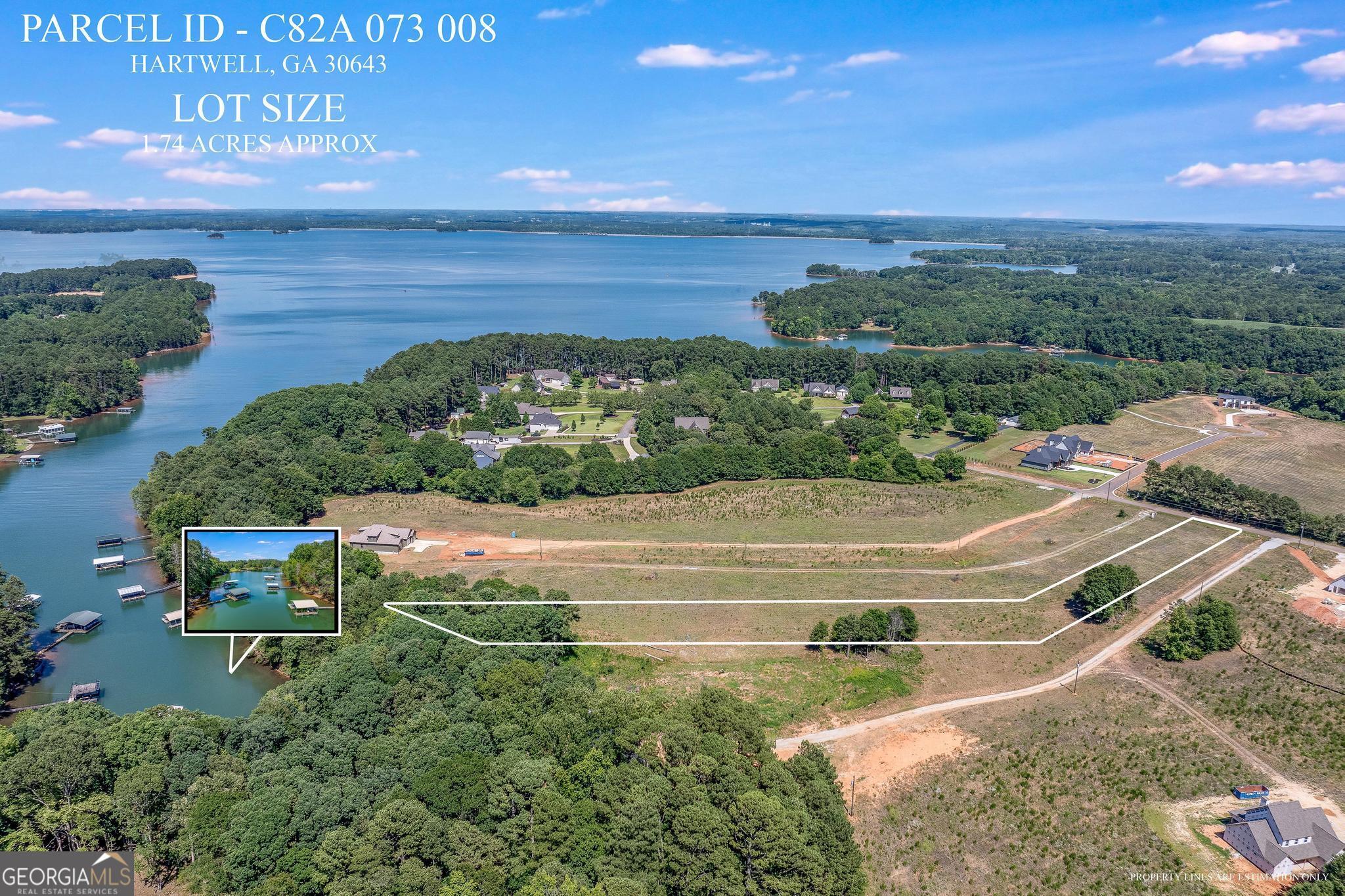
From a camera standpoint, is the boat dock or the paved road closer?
the paved road

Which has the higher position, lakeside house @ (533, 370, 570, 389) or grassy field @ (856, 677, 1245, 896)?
lakeside house @ (533, 370, 570, 389)

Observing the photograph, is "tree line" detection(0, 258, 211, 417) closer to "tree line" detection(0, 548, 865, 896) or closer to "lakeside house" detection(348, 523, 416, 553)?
"lakeside house" detection(348, 523, 416, 553)

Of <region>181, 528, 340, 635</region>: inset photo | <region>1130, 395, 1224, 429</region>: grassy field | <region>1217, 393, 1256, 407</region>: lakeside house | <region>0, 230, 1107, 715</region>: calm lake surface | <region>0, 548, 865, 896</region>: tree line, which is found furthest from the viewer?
<region>1217, 393, 1256, 407</region>: lakeside house

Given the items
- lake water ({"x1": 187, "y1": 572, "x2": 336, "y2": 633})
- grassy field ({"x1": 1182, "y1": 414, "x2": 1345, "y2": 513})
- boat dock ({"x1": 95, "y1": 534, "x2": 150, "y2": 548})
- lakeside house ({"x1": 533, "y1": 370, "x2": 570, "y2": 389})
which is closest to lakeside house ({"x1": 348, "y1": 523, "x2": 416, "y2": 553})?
boat dock ({"x1": 95, "y1": 534, "x2": 150, "y2": 548})

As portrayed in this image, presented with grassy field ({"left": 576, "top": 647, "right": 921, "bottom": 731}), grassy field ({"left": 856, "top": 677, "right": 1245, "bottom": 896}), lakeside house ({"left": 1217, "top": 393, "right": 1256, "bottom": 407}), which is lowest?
grassy field ({"left": 856, "top": 677, "right": 1245, "bottom": 896})

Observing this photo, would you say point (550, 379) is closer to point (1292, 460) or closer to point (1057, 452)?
point (1057, 452)

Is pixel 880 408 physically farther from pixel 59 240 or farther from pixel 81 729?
pixel 59 240

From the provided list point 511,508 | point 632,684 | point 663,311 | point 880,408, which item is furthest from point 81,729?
point 663,311
